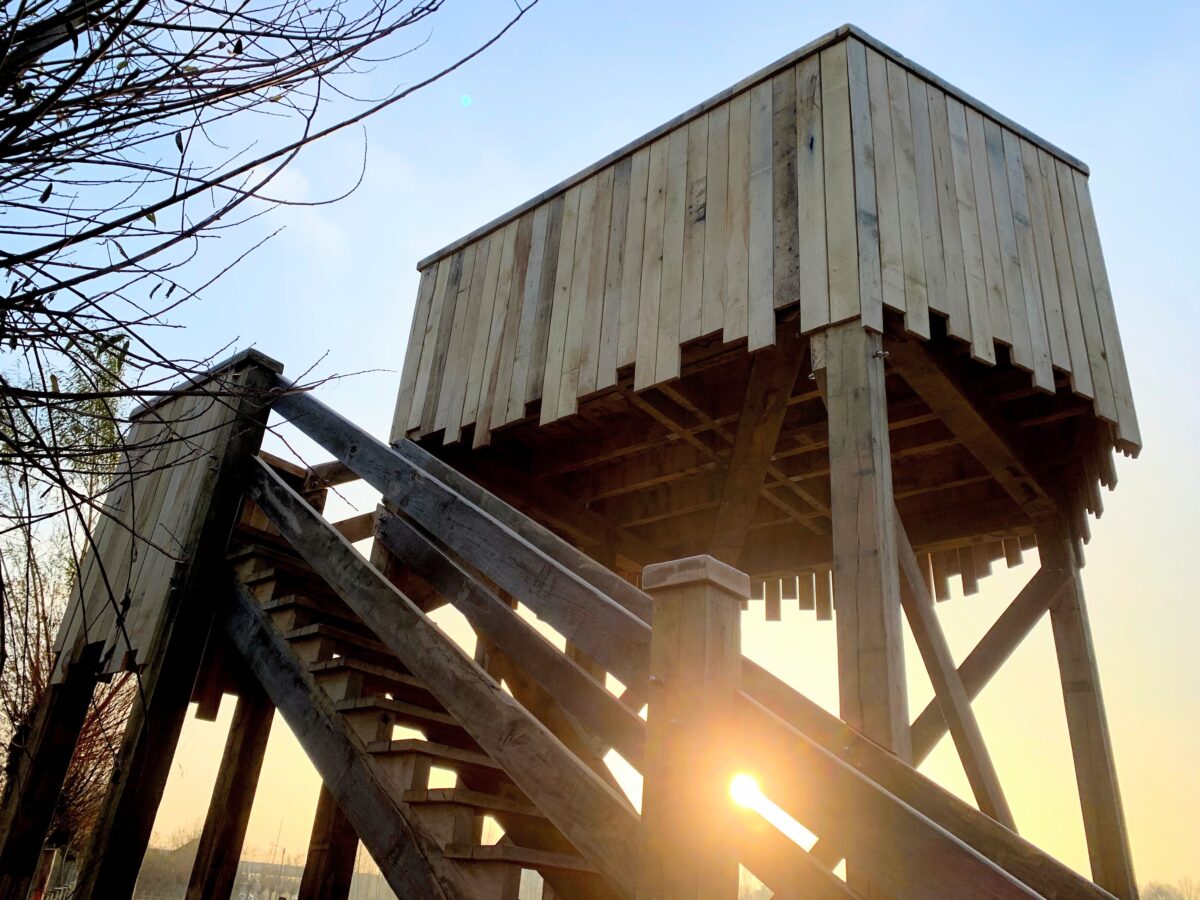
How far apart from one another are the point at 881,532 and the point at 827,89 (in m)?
2.67

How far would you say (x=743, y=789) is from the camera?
2.73 metres

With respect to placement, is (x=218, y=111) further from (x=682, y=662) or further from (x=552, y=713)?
(x=552, y=713)

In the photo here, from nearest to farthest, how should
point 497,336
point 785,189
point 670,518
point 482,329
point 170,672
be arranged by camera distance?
point 170,672 → point 785,189 → point 497,336 → point 482,329 → point 670,518

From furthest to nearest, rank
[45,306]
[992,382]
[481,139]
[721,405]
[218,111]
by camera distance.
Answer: [721,405]
[992,382]
[481,139]
[218,111]
[45,306]

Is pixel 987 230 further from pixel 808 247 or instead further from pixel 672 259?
pixel 672 259

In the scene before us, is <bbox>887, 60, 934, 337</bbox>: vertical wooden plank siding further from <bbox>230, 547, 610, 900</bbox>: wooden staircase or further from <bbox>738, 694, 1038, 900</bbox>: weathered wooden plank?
<bbox>738, 694, 1038, 900</bbox>: weathered wooden plank

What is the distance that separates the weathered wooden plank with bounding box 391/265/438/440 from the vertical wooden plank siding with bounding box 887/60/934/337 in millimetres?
3899

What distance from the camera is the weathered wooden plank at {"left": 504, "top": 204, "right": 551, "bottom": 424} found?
6473 mm

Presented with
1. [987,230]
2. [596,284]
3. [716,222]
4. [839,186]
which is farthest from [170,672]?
[987,230]

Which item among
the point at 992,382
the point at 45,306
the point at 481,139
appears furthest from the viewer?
the point at 992,382

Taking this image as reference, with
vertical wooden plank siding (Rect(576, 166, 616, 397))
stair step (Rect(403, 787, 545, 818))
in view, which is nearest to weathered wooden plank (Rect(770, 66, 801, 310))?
vertical wooden plank siding (Rect(576, 166, 616, 397))

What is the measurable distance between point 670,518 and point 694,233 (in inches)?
128

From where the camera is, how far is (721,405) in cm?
635

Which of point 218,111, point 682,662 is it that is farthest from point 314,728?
point 218,111
